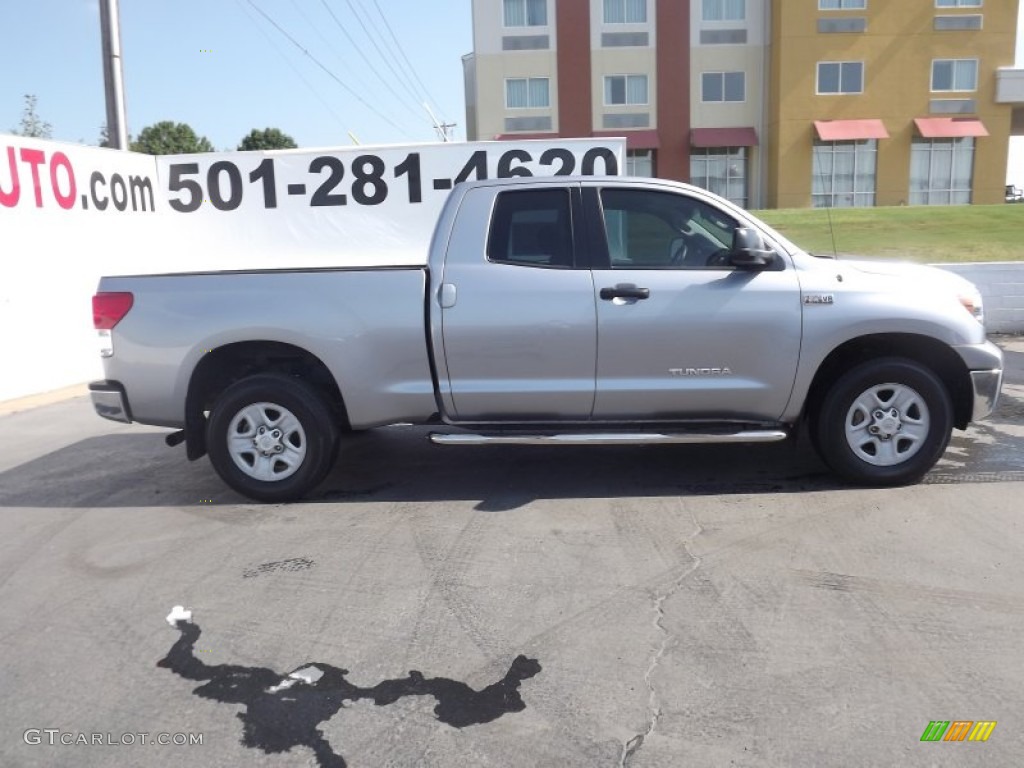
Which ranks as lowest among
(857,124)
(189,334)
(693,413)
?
(693,413)

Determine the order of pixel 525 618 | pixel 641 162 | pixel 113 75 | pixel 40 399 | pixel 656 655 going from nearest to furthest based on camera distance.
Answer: pixel 656 655 < pixel 525 618 < pixel 40 399 < pixel 113 75 < pixel 641 162

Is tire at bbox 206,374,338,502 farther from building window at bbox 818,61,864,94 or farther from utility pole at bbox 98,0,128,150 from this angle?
building window at bbox 818,61,864,94

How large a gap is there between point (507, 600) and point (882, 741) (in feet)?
5.52

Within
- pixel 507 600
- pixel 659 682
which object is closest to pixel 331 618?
pixel 507 600

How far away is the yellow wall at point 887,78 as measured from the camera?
35500mm

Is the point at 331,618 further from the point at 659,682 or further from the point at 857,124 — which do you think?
the point at 857,124

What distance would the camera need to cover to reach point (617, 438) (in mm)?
5027

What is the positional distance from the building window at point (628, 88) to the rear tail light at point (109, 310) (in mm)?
34904

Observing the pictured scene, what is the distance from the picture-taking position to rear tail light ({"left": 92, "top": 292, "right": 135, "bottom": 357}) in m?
5.27

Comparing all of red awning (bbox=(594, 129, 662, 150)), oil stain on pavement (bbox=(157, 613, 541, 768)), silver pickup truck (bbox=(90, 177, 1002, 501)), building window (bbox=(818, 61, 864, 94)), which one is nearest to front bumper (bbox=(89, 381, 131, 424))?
silver pickup truck (bbox=(90, 177, 1002, 501))

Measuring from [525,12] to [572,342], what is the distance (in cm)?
3575

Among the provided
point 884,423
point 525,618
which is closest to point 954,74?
point 884,423

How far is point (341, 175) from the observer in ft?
39.1

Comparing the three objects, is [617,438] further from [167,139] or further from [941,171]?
[167,139]
